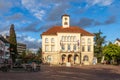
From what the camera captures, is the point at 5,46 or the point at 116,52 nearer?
the point at 116,52

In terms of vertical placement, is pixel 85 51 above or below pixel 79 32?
below

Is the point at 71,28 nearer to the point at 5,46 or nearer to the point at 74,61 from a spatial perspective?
the point at 74,61

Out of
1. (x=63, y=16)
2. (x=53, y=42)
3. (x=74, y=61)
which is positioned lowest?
(x=74, y=61)

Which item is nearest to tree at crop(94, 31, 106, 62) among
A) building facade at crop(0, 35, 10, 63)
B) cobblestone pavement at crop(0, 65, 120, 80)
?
building facade at crop(0, 35, 10, 63)

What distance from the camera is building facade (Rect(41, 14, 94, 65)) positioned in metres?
100

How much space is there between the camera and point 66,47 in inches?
3954

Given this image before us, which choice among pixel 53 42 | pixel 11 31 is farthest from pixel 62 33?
pixel 11 31

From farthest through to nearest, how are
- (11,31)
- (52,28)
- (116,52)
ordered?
(52,28) < (11,31) < (116,52)

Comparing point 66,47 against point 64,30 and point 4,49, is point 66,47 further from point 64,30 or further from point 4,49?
point 4,49

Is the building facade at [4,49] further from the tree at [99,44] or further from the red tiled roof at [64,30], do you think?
the tree at [99,44]

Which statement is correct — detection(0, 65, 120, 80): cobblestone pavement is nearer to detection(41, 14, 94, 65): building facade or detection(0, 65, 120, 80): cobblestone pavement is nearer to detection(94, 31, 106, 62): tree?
detection(41, 14, 94, 65): building facade

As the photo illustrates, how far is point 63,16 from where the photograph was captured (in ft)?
347

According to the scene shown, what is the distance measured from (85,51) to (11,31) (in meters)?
25.8

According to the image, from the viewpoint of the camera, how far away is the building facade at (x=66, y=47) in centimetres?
10019
